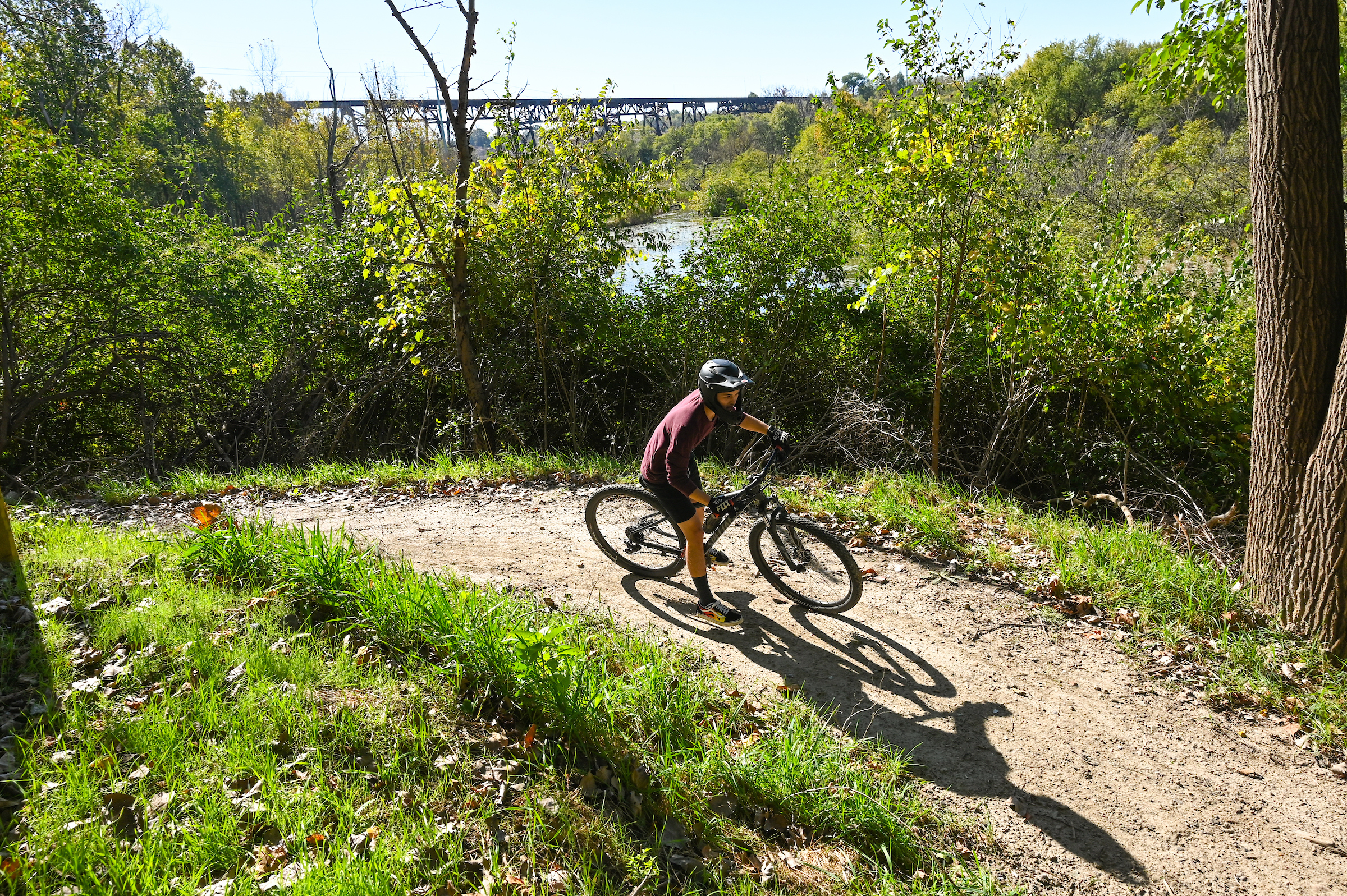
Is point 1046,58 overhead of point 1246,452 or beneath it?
overhead

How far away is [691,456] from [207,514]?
337cm

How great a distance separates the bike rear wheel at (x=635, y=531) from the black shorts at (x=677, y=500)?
0.38 metres

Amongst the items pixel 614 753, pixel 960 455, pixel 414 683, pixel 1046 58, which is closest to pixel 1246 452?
pixel 960 455

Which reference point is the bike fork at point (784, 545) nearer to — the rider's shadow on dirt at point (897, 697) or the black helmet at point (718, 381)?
the rider's shadow on dirt at point (897, 697)

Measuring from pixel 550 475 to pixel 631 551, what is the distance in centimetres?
306

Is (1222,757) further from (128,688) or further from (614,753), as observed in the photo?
(128,688)

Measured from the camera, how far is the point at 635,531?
5.87 meters

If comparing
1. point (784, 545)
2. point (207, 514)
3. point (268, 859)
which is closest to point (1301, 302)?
point (784, 545)

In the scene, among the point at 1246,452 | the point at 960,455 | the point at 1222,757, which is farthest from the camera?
the point at 960,455

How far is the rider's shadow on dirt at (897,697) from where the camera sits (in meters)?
3.55

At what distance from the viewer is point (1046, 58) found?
5972 cm

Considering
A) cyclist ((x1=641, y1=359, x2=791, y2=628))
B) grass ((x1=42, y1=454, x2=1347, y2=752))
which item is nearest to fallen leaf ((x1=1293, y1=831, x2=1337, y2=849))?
grass ((x1=42, y1=454, x2=1347, y2=752))

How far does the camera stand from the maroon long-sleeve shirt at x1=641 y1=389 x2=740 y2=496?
494 centimetres

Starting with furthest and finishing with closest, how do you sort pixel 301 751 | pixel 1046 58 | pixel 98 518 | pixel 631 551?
pixel 1046 58, pixel 98 518, pixel 631 551, pixel 301 751
